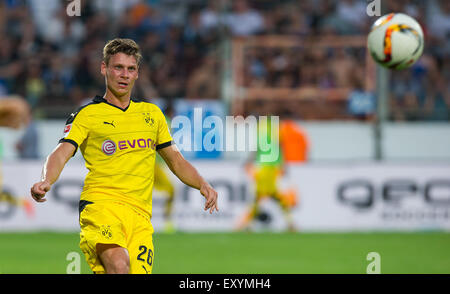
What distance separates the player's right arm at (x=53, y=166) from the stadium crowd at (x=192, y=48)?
1016cm

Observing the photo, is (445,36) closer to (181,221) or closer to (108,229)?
(181,221)

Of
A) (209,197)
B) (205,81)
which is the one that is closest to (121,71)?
(209,197)

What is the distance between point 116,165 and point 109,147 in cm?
13

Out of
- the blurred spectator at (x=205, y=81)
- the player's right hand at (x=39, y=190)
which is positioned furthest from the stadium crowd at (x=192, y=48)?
the player's right hand at (x=39, y=190)

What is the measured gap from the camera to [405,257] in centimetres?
1105

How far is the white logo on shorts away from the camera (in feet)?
18.3

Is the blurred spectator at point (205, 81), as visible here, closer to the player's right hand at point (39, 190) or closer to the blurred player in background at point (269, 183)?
the blurred player in background at point (269, 183)

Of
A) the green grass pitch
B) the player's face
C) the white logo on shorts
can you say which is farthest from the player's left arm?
the green grass pitch

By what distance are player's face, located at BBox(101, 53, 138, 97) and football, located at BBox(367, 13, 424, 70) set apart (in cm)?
366

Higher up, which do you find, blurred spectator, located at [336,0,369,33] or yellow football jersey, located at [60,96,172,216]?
blurred spectator, located at [336,0,369,33]

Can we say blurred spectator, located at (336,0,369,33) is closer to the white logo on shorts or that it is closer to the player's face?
the player's face

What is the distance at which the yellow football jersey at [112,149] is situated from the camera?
18.3ft

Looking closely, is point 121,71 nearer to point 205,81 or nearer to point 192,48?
point 205,81

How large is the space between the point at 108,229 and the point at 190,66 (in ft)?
37.2
